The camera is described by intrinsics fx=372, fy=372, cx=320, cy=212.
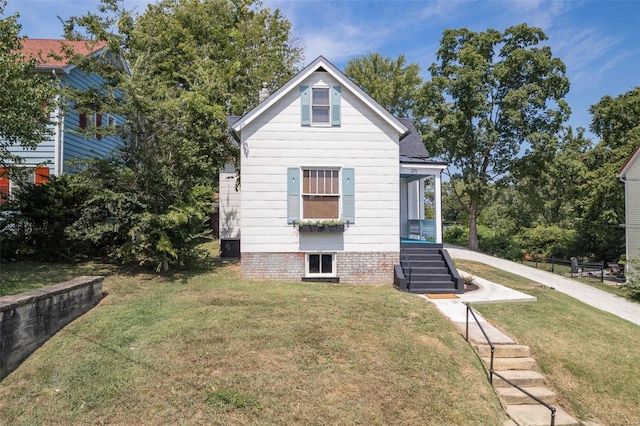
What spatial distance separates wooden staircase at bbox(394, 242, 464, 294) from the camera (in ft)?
36.5

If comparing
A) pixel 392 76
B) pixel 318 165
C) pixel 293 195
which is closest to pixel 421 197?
pixel 318 165

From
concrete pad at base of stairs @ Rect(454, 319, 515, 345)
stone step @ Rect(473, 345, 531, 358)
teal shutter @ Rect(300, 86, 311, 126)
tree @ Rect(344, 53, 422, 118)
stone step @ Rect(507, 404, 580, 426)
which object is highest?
tree @ Rect(344, 53, 422, 118)

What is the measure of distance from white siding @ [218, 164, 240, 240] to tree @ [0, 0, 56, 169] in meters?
7.60

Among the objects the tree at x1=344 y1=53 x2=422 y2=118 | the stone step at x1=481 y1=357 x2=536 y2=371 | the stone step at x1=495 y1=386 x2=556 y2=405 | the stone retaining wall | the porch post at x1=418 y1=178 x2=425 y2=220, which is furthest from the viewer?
the tree at x1=344 y1=53 x2=422 y2=118

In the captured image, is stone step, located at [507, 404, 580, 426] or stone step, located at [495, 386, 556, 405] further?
stone step, located at [495, 386, 556, 405]

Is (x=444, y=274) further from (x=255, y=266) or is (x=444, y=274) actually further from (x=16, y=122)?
(x=16, y=122)

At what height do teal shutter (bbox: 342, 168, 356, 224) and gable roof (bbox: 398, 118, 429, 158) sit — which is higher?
gable roof (bbox: 398, 118, 429, 158)

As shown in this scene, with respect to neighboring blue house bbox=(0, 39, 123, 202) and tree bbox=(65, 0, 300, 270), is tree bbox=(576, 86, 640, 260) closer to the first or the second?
tree bbox=(65, 0, 300, 270)

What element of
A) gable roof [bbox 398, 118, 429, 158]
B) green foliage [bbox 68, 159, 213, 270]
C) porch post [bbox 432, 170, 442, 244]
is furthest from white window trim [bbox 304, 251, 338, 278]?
gable roof [bbox 398, 118, 429, 158]

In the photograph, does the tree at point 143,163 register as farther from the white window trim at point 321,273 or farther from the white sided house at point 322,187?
the white window trim at point 321,273

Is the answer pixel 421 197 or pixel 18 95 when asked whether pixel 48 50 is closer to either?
pixel 18 95

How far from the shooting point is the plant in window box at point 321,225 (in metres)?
11.4

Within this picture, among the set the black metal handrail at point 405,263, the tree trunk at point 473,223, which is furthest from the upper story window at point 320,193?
the tree trunk at point 473,223

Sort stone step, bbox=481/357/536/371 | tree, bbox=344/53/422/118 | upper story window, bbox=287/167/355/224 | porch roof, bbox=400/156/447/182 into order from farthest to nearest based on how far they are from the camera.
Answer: tree, bbox=344/53/422/118
porch roof, bbox=400/156/447/182
upper story window, bbox=287/167/355/224
stone step, bbox=481/357/536/371
